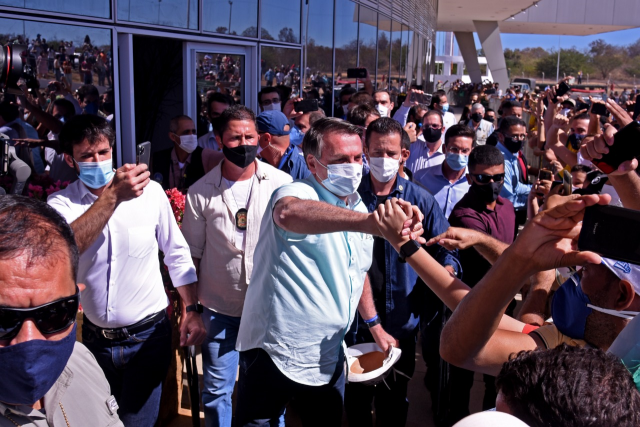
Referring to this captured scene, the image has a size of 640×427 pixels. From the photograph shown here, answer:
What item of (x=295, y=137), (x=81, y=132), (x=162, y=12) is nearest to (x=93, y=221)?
(x=81, y=132)

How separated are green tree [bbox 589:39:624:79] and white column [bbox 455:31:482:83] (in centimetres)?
6194

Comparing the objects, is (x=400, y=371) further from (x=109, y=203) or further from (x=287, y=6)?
(x=287, y=6)

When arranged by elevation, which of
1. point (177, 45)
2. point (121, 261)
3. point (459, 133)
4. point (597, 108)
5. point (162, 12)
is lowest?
point (121, 261)

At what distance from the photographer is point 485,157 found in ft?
14.9

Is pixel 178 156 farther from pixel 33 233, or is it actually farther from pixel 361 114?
pixel 33 233

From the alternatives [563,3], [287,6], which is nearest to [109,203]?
[287,6]

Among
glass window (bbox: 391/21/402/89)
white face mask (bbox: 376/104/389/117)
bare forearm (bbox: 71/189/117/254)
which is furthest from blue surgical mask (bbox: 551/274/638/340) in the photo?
glass window (bbox: 391/21/402/89)

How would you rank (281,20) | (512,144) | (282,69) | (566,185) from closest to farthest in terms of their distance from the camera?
(566,185) → (512,144) → (281,20) → (282,69)

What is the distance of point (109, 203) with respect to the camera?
2773 millimetres

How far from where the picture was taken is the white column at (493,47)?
5000 cm

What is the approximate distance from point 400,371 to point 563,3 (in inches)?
2015

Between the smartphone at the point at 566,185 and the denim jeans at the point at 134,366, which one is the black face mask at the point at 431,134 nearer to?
the denim jeans at the point at 134,366

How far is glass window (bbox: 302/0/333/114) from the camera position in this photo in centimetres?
1057

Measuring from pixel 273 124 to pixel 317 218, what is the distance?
3008 millimetres
